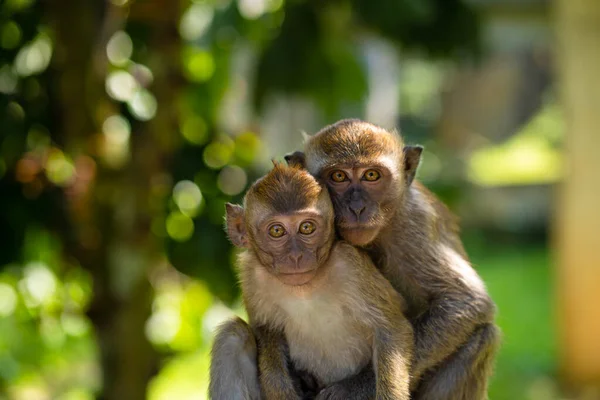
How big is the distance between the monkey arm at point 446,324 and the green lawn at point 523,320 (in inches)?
207

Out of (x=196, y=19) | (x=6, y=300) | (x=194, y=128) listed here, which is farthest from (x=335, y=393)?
(x=6, y=300)

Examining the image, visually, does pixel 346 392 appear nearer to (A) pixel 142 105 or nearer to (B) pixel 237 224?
(B) pixel 237 224

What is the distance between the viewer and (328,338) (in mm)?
4137

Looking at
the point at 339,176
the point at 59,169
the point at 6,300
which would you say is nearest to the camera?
the point at 339,176

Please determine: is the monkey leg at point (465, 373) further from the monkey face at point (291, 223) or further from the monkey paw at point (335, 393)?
the monkey face at point (291, 223)

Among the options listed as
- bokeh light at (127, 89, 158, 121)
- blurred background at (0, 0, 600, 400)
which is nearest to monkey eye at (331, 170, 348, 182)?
blurred background at (0, 0, 600, 400)

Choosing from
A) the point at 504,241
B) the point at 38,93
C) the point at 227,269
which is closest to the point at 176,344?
the point at 227,269

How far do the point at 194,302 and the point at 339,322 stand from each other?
4.64 m

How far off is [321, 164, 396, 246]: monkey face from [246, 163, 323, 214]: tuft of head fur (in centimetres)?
15

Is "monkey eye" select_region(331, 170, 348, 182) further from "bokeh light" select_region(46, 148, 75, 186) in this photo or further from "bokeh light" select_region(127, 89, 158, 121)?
"bokeh light" select_region(46, 148, 75, 186)

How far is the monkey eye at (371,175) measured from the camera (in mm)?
4109

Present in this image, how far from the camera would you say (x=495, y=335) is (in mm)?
4344

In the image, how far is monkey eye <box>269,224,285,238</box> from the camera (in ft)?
12.7

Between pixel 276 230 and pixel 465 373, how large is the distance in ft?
3.78
